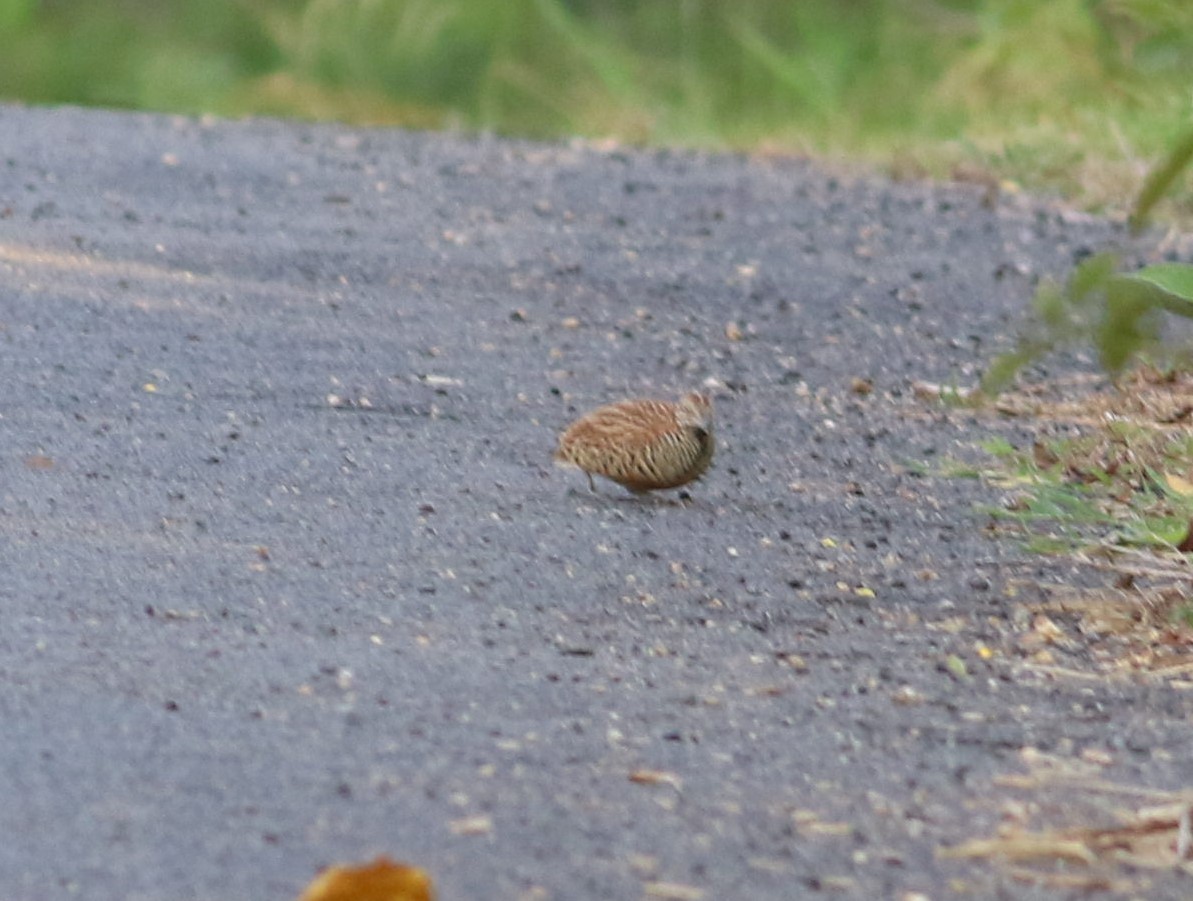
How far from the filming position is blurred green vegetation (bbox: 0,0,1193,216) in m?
12.6

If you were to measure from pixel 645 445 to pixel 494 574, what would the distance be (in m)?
0.68

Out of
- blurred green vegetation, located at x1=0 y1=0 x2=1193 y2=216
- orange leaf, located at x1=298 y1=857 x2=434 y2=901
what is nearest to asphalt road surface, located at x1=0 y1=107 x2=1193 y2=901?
orange leaf, located at x1=298 y1=857 x2=434 y2=901

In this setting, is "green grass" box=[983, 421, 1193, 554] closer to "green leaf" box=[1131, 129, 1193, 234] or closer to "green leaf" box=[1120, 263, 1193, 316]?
"green leaf" box=[1120, 263, 1193, 316]

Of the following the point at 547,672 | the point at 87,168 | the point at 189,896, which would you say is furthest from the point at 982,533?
the point at 87,168

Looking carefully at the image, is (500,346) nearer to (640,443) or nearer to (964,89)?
(640,443)

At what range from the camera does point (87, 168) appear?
9.73m

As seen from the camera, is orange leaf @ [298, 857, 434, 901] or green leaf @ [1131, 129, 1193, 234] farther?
green leaf @ [1131, 129, 1193, 234]

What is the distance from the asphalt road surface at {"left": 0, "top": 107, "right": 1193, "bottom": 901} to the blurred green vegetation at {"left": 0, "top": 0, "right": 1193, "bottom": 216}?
3571 millimetres

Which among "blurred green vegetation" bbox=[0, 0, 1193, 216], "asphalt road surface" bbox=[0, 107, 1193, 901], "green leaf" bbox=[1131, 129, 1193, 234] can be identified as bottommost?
"blurred green vegetation" bbox=[0, 0, 1193, 216]

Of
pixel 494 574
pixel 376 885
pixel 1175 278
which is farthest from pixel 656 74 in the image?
pixel 376 885

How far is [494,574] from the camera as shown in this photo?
181 inches

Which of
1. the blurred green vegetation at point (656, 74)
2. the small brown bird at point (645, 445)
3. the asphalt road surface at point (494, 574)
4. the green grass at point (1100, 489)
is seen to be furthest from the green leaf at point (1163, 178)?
the blurred green vegetation at point (656, 74)

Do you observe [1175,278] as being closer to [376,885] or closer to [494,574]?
[494,574]

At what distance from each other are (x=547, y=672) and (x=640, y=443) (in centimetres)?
127
